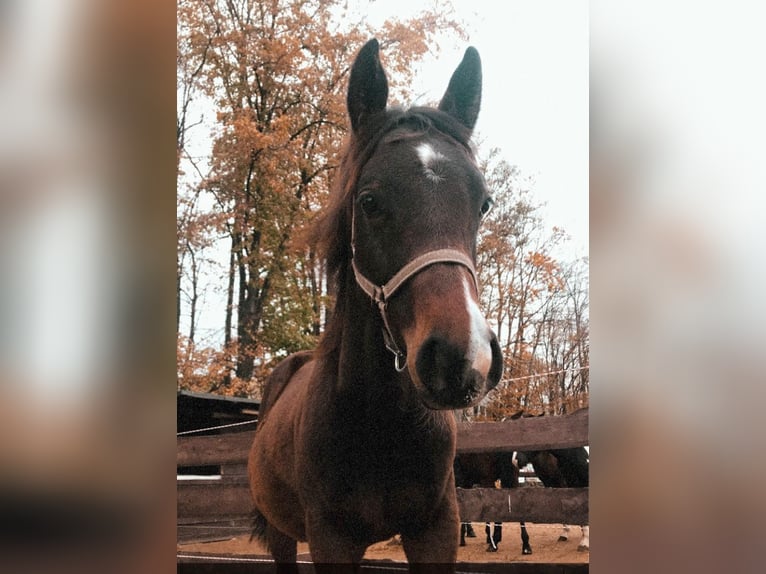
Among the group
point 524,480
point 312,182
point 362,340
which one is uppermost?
point 312,182

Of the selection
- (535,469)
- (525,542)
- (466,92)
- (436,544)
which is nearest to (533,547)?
(525,542)

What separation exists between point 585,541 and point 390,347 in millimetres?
998

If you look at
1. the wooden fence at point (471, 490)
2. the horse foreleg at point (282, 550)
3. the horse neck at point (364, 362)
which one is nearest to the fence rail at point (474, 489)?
the wooden fence at point (471, 490)

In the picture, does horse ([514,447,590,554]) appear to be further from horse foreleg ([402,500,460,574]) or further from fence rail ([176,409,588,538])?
horse foreleg ([402,500,460,574])

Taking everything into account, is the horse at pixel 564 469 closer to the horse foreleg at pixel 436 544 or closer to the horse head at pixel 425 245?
the horse foreleg at pixel 436 544

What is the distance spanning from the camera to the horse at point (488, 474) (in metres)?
2.45

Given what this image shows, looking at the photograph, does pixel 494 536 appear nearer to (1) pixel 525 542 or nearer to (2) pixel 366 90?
(1) pixel 525 542

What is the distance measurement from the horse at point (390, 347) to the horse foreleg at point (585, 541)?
48 cm

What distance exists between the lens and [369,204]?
2.12 metres

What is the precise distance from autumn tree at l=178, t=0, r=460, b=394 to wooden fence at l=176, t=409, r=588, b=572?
0.36m
